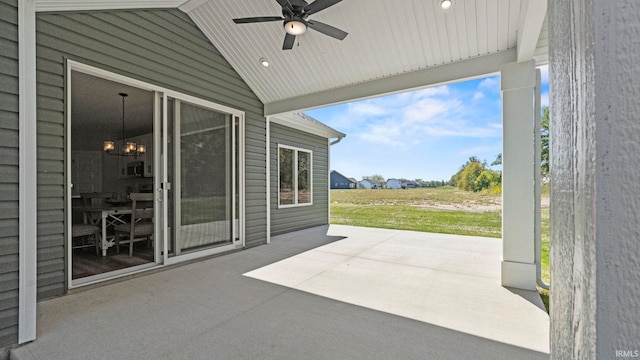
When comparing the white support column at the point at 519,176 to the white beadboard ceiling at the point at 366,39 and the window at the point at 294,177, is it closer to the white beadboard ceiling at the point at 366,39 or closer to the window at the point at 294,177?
the white beadboard ceiling at the point at 366,39

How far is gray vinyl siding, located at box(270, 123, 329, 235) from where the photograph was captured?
6.56 m

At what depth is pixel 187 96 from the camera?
13.6 ft

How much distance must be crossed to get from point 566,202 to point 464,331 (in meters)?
2.32

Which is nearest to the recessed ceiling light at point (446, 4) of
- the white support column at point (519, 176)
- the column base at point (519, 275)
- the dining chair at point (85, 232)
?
the white support column at point (519, 176)

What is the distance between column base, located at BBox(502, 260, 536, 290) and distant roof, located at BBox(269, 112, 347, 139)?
15.0 ft

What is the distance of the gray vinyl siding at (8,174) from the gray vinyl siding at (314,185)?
447 cm

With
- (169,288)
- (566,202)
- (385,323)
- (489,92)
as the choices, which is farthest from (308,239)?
(489,92)

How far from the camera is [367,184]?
14.6 m

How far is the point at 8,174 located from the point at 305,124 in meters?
5.46

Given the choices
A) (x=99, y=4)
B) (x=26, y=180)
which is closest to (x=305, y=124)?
(x=99, y=4)

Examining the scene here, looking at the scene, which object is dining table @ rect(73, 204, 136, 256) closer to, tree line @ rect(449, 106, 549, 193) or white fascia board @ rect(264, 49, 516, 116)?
white fascia board @ rect(264, 49, 516, 116)

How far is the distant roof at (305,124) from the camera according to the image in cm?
640

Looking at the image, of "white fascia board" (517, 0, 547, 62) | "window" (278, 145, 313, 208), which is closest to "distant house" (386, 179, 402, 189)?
"window" (278, 145, 313, 208)

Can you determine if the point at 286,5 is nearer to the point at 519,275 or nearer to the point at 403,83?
the point at 403,83
